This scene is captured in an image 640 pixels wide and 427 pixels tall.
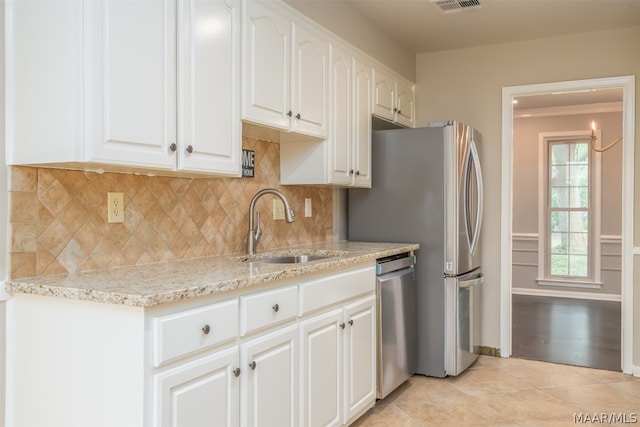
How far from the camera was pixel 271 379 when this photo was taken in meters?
2.05

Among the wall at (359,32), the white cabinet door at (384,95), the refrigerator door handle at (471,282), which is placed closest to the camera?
the wall at (359,32)

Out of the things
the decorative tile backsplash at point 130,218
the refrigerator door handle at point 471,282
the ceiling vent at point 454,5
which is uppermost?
the ceiling vent at point 454,5

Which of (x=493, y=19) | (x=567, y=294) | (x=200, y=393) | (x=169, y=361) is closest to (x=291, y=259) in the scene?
(x=200, y=393)

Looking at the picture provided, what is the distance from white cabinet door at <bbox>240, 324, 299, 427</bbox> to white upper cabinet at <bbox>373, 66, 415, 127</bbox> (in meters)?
2.09

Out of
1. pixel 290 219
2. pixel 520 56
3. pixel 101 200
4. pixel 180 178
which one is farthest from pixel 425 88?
pixel 101 200

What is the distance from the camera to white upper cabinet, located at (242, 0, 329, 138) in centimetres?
240

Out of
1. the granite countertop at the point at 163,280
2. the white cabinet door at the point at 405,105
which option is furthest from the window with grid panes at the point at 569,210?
the granite countertop at the point at 163,280

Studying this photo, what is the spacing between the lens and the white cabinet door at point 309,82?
2.76 metres

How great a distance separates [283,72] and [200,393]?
5.30ft

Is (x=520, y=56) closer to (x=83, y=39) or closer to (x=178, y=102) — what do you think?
(x=178, y=102)

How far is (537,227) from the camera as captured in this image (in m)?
7.10

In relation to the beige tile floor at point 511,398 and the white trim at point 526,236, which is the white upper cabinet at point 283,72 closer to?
the beige tile floor at point 511,398

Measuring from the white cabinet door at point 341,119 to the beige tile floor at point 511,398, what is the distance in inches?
55.7

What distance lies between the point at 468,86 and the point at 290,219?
8.09ft
